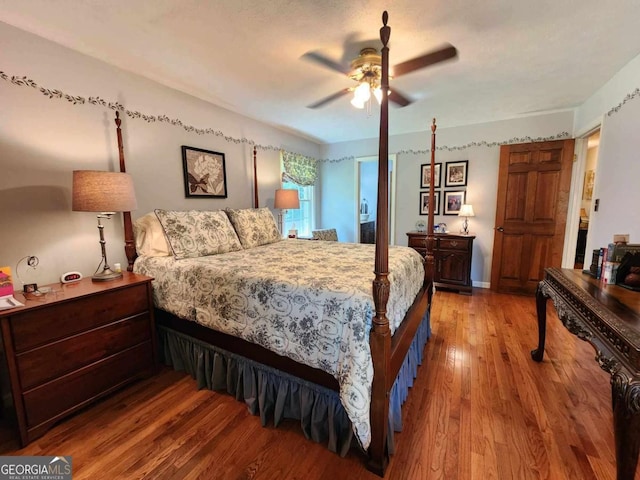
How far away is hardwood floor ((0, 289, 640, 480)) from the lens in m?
1.35

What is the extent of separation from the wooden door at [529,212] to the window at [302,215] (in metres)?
2.92

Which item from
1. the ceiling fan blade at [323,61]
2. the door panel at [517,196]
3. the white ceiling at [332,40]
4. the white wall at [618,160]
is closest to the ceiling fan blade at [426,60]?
the white ceiling at [332,40]

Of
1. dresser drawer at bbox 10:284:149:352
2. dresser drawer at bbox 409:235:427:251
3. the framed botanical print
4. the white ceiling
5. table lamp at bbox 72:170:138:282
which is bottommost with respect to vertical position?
dresser drawer at bbox 10:284:149:352

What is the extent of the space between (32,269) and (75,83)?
1.36m

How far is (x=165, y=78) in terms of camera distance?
8.16 ft

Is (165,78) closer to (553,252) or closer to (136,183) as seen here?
(136,183)

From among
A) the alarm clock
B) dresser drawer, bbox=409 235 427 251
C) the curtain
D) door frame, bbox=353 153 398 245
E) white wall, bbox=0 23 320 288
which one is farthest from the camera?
door frame, bbox=353 153 398 245

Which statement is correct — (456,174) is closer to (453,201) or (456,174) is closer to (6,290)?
(453,201)

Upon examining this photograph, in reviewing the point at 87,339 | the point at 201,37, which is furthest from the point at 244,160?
the point at 87,339

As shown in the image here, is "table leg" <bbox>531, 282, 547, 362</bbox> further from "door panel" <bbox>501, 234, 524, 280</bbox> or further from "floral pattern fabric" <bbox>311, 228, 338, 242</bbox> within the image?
"floral pattern fabric" <bbox>311, 228, 338, 242</bbox>

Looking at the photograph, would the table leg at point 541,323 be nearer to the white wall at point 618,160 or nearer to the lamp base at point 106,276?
the white wall at point 618,160

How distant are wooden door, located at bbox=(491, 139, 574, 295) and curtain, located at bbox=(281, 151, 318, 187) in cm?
285

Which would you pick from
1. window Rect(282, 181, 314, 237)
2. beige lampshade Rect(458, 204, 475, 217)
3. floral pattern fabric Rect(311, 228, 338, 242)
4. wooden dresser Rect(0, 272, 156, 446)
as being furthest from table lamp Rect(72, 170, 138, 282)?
beige lampshade Rect(458, 204, 475, 217)

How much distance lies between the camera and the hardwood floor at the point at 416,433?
135 cm
